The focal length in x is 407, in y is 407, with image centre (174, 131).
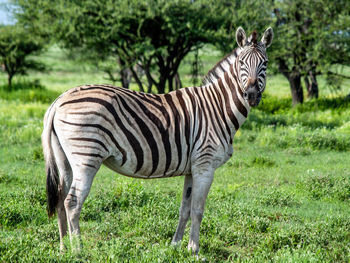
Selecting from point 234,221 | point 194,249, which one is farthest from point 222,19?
point 194,249

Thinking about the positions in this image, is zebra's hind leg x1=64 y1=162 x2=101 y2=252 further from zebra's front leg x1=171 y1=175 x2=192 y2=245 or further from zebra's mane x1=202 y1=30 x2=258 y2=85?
zebra's mane x1=202 y1=30 x2=258 y2=85

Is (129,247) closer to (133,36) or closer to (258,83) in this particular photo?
(258,83)

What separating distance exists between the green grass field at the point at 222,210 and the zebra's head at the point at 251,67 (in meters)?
1.81

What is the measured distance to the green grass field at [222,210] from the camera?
15.3 feet

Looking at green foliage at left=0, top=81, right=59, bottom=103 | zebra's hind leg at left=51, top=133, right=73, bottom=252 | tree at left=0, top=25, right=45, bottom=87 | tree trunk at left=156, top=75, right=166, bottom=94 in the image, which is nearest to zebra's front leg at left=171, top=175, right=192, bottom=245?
zebra's hind leg at left=51, top=133, right=73, bottom=252

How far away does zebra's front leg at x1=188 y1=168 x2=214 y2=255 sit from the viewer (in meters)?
4.76

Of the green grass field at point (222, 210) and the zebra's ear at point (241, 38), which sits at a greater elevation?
the zebra's ear at point (241, 38)

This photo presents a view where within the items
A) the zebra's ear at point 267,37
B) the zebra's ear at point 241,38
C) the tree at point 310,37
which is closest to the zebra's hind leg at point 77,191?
the zebra's ear at point 241,38

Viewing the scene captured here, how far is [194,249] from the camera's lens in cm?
483

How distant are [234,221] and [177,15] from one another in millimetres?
10731

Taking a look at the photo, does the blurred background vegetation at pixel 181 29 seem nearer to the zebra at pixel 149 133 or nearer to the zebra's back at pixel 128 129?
the zebra at pixel 149 133

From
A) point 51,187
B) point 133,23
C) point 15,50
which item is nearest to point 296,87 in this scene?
point 133,23

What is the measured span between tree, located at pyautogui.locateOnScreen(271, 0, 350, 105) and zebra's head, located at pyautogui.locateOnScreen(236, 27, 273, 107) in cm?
1190

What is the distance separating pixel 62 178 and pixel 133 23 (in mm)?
11545
